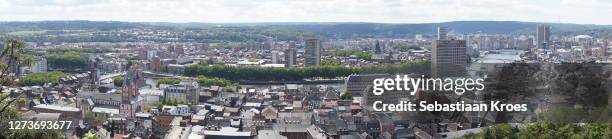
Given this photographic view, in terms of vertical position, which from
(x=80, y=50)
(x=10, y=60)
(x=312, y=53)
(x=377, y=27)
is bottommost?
(x=80, y=50)

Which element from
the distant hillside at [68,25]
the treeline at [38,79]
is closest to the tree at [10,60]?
the treeline at [38,79]

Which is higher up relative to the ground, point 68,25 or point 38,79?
point 68,25

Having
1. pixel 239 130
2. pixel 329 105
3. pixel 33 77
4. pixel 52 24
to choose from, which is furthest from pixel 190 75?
pixel 52 24

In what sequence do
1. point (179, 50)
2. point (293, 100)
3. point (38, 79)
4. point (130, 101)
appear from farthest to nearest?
point (179, 50)
point (38, 79)
point (293, 100)
point (130, 101)

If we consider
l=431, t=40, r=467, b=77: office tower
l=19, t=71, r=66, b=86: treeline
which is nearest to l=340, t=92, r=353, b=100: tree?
l=431, t=40, r=467, b=77: office tower

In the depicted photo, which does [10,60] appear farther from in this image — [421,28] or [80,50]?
[421,28]

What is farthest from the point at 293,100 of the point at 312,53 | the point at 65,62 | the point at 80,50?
the point at 80,50

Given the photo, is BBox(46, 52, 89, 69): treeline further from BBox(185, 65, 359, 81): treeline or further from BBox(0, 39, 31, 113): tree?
BBox(0, 39, 31, 113): tree

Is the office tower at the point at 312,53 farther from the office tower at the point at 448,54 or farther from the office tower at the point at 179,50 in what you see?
the office tower at the point at 179,50
